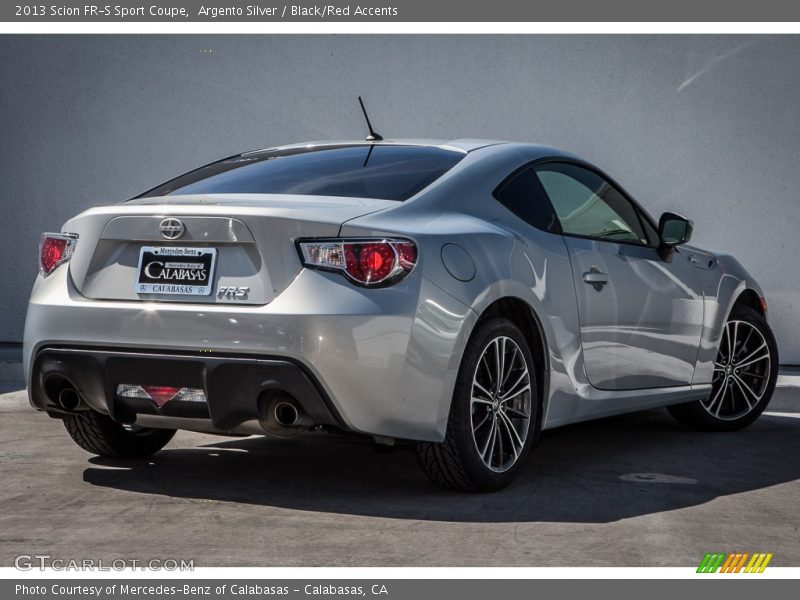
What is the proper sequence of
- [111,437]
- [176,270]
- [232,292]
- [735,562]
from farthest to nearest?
1. [111,437]
2. [176,270]
3. [232,292]
4. [735,562]

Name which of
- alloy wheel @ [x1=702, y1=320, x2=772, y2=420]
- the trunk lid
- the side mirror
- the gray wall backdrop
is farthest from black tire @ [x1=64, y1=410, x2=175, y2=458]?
the gray wall backdrop

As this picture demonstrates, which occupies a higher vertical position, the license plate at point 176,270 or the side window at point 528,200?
the side window at point 528,200

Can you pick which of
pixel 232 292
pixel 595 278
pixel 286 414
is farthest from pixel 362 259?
pixel 595 278

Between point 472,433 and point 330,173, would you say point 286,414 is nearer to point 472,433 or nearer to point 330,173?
point 472,433

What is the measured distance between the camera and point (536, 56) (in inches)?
387

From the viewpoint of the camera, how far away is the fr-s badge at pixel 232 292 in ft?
15.3

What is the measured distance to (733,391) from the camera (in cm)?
733

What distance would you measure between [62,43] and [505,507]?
709 cm

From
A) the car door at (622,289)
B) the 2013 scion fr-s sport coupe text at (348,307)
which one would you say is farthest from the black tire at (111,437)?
the car door at (622,289)

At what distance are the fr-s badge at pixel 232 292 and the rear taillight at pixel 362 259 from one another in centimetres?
25

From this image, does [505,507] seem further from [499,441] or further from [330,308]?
[330,308]

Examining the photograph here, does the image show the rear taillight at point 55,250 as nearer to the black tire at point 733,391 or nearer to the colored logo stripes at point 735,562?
the colored logo stripes at point 735,562

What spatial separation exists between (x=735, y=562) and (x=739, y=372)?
3.31m

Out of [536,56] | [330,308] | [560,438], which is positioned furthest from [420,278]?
[536,56]
